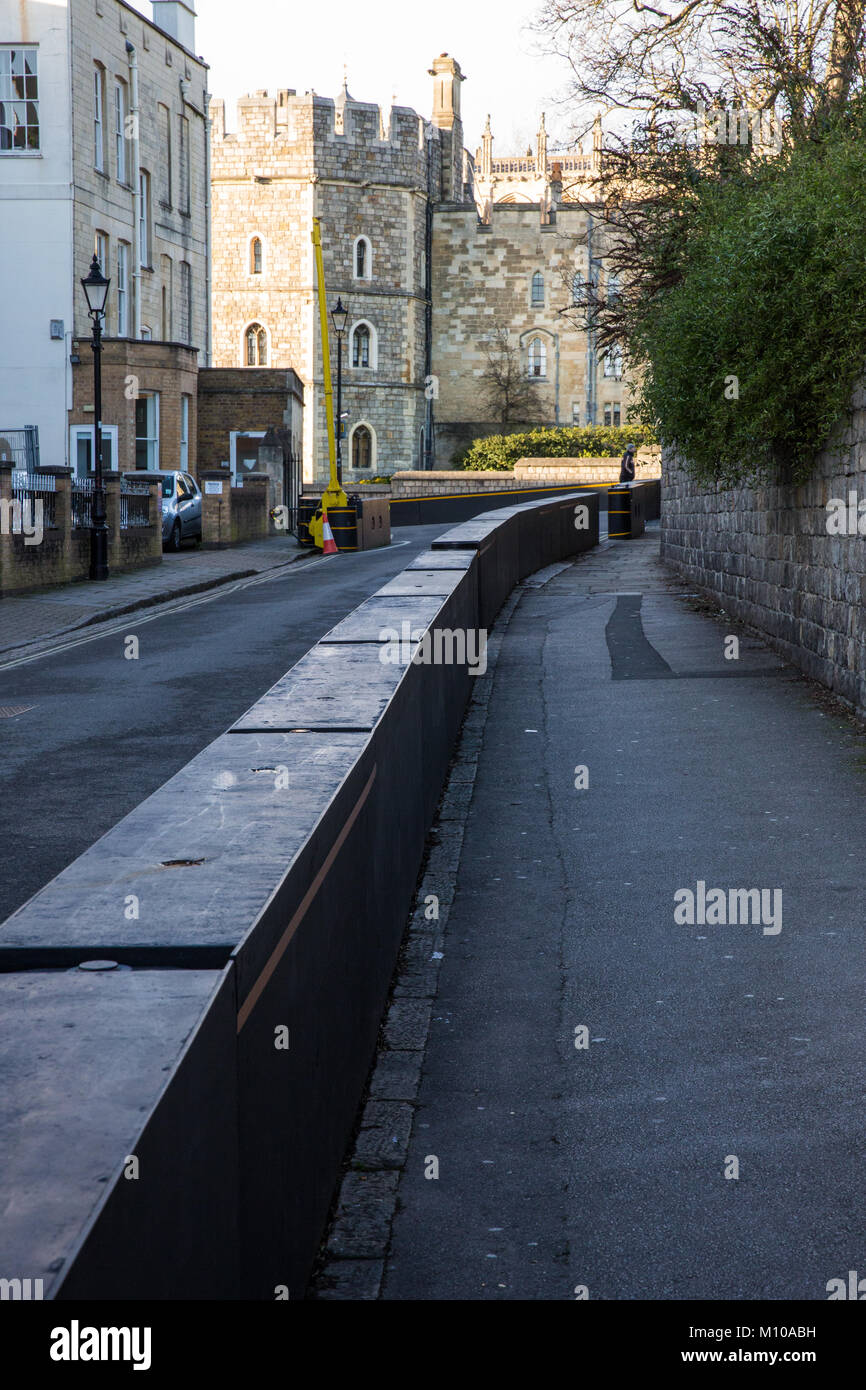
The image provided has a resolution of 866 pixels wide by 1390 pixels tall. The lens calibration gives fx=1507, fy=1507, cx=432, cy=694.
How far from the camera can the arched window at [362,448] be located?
67.6 metres

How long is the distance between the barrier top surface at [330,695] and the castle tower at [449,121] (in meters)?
69.9

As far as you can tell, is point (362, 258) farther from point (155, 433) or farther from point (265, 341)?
point (155, 433)

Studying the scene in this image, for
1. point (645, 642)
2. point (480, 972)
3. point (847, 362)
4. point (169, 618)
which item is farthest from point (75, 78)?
point (480, 972)

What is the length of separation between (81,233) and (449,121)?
154ft

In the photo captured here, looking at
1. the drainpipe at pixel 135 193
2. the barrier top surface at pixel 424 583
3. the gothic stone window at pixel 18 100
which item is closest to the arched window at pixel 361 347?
the drainpipe at pixel 135 193

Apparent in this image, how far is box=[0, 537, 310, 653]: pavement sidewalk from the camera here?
18.0 metres

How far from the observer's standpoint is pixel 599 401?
7319 centimetres

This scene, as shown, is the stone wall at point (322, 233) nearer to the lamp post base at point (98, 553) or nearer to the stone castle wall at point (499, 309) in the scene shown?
A: the stone castle wall at point (499, 309)

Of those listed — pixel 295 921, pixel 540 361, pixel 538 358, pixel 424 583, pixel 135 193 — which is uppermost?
pixel 538 358

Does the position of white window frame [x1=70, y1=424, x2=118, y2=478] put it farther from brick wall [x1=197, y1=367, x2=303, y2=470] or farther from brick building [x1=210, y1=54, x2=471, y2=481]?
brick building [x1=210, y1=54, x2=471, y2=481]

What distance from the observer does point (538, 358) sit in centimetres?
7375

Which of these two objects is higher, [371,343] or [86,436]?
[371,343]

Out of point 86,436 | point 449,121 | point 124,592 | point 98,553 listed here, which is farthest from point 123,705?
point 449,121
